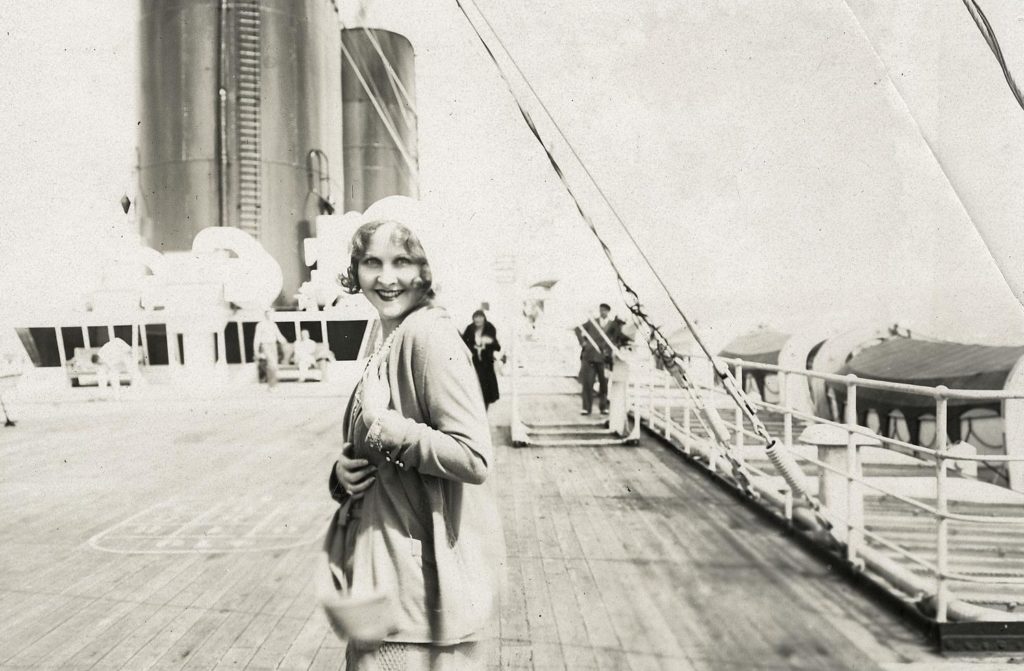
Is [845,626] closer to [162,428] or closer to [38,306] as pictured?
[162,428]

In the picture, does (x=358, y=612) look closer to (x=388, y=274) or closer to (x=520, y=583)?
(x=388, y=274)

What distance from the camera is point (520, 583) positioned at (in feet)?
11.1

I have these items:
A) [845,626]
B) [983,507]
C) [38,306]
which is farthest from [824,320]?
[38,306]

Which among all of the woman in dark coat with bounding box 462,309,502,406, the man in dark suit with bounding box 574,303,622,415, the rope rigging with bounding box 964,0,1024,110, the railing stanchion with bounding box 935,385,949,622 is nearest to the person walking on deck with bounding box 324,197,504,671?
the rope rigging with bounding box 964,0,1024,110

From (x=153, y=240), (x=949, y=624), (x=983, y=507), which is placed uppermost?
(x=153, y=240)

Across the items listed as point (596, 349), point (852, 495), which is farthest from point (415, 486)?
point (596, 349)

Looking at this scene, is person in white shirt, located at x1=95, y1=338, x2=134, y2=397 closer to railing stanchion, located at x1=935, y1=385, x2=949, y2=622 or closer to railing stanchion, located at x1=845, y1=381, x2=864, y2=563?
railing stanchion, located at x1=845, y1=381, x2=864, y2=563

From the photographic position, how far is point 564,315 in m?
21.0

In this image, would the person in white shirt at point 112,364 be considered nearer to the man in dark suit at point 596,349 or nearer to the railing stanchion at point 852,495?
the man in dark suit at point 596,349

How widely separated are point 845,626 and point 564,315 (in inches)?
719

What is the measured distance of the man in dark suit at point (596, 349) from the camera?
872cm

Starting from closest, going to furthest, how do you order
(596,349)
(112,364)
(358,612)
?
(358,612) < (596,349) < (112,364)

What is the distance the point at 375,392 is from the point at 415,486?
0.17 metres

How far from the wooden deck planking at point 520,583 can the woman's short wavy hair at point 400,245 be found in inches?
69.0
